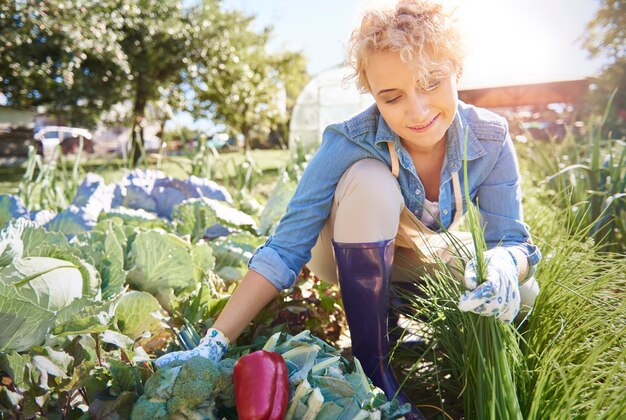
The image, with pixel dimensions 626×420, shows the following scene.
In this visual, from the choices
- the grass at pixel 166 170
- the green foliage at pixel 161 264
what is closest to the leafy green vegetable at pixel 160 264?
the green foliage at pixel 161 264

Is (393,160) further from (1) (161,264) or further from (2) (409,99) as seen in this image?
(1) (161,264)

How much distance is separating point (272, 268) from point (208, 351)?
0.26 meters

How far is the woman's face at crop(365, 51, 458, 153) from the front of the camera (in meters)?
1.36

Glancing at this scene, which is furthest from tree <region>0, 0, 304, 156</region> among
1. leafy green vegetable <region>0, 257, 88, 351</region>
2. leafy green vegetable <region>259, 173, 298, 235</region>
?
leafy green vegetable <region>0, 257, 88, 351</region>

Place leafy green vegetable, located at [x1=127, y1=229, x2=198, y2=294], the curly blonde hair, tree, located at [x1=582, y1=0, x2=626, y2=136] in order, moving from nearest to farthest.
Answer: the curly blonde hair
leafy green vegetable, located at [x1=127, y1=229, x2=198, y2=294]
tree, located at [x1=582, y1=0, x2=626, y2=136]

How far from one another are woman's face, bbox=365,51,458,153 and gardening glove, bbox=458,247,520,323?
38 cm

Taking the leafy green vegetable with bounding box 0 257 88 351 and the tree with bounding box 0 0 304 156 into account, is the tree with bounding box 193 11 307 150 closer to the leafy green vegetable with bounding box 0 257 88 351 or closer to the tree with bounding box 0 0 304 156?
the tree with bounding box 0 0 304 156

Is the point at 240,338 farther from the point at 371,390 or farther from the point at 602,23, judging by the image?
the point at 602,23

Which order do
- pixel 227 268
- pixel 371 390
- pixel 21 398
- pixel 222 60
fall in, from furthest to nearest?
pixel 222 60
pixel 227 268
pixel 371 390
pixel 21 398

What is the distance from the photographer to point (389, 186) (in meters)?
1.41

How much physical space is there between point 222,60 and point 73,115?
417cm

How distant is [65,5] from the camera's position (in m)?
9.88

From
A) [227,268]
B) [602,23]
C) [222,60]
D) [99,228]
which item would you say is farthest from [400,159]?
[222,60]

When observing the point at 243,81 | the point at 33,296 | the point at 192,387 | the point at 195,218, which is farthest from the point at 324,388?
the point at 243,81
